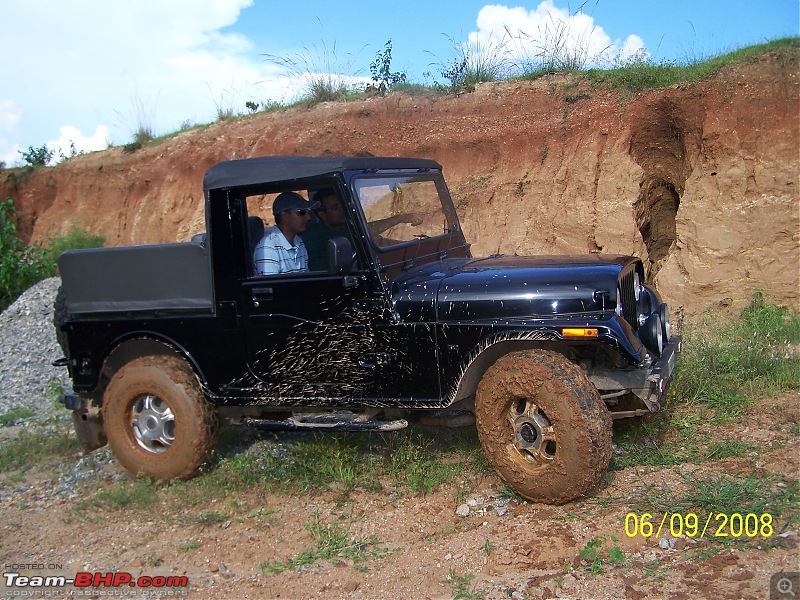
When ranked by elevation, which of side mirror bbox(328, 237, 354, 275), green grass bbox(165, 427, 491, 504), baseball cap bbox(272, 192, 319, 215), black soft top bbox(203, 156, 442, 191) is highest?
black soft top bbox(203, 156, 442, 191)

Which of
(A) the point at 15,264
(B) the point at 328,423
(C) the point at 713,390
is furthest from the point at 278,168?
(A) the point at 15,264

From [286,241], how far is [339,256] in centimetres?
68

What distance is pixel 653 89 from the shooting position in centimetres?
930

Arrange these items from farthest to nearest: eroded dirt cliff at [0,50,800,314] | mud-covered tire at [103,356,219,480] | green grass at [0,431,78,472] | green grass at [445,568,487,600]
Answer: eroded dirt cliff at [0,50,800,314] < green grass at [0,431,78,472] < mud-covered tire at [103,356,219,480] < green grass at [445,568,487,600]

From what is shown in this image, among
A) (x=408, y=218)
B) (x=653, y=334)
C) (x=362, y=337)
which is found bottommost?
(x=653, y=334)

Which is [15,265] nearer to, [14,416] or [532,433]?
[14,416]

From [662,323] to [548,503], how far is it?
152cm

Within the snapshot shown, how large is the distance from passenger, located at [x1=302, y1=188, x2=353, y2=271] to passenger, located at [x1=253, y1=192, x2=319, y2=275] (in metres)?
0.05

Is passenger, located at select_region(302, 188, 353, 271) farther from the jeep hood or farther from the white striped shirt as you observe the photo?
the jeep hood

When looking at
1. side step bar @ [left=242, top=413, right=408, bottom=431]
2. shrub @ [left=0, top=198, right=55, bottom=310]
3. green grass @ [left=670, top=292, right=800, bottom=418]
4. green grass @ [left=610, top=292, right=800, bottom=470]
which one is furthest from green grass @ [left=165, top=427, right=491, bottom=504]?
shrub @ [left=0, top=198, right=55, bottom=310]

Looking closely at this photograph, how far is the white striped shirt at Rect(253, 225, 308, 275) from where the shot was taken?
187 inches

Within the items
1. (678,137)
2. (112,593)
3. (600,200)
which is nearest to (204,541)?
(112,593)

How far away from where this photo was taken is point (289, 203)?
4777mm

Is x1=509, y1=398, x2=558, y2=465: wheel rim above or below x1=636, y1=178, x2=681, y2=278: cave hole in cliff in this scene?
below
